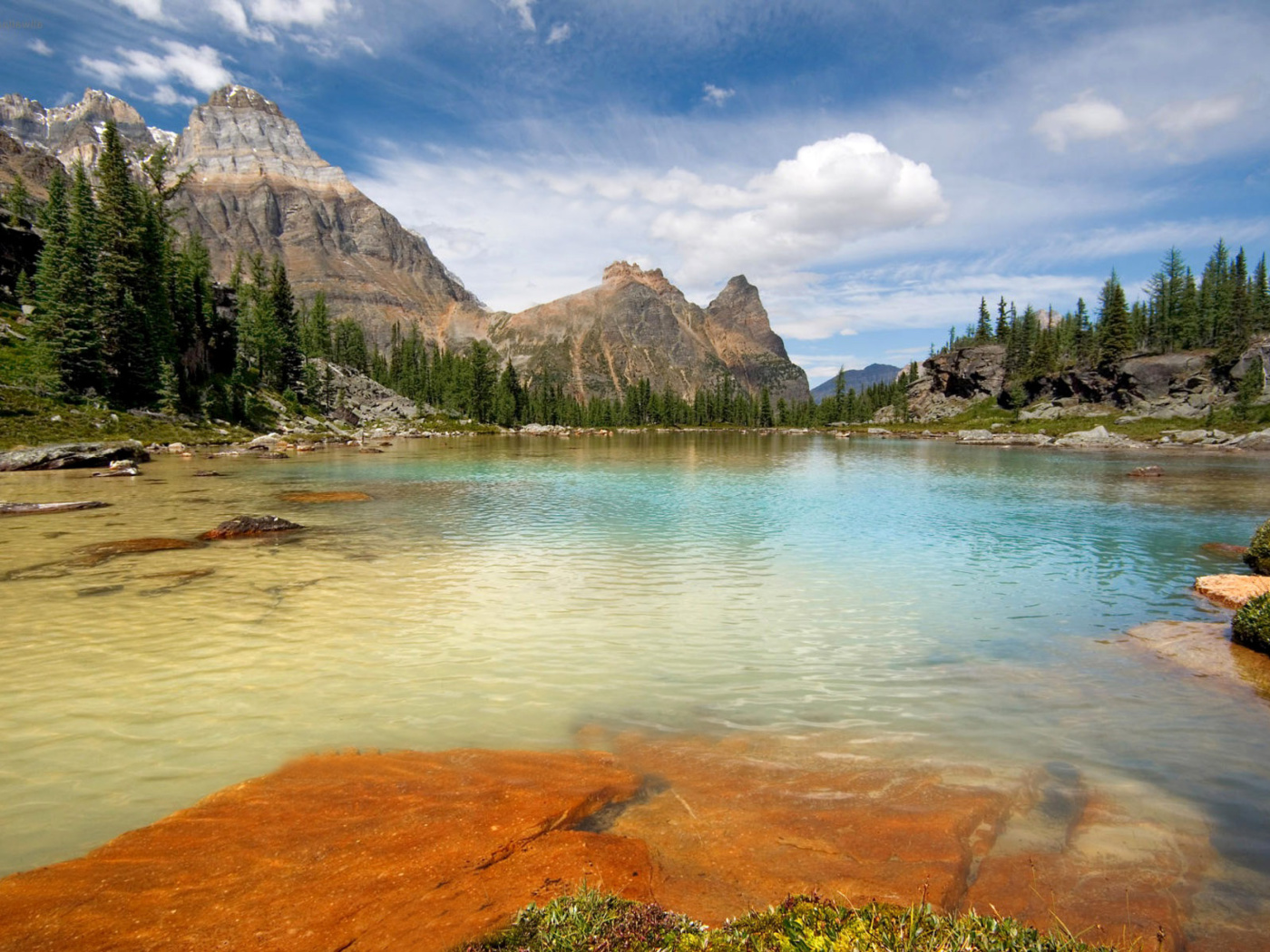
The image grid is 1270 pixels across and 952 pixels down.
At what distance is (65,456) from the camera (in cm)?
4456

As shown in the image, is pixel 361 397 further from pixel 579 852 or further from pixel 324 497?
pixel 579 852

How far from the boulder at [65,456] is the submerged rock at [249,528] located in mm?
32572

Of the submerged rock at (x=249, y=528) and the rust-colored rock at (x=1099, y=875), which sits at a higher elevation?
the submerged rock at (x=249, y=528)

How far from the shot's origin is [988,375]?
185m

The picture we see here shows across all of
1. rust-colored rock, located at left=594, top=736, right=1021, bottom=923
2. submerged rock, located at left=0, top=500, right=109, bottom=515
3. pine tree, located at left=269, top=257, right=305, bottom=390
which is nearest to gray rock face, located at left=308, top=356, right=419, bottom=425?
pine tree, located at left=269, top=257, right=305, bottom=390

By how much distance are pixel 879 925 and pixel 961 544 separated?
22054mm

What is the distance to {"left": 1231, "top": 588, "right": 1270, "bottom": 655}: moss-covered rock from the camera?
40.4ft

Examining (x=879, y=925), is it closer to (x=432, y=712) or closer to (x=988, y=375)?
(x=432, y=712)

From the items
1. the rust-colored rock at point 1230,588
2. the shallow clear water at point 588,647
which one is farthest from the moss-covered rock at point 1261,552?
the rust-colored rock at point 1230,588

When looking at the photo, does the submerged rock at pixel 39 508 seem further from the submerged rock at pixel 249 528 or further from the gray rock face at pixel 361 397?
the gray rock face at pixel 361 397

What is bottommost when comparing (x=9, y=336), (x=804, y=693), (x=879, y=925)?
(x=804, y=693)

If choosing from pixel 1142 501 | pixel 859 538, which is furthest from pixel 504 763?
pixel 1142 501

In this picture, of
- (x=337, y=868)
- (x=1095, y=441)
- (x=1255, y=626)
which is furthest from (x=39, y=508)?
(x=1095, y=441)

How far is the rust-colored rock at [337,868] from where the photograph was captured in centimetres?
462
